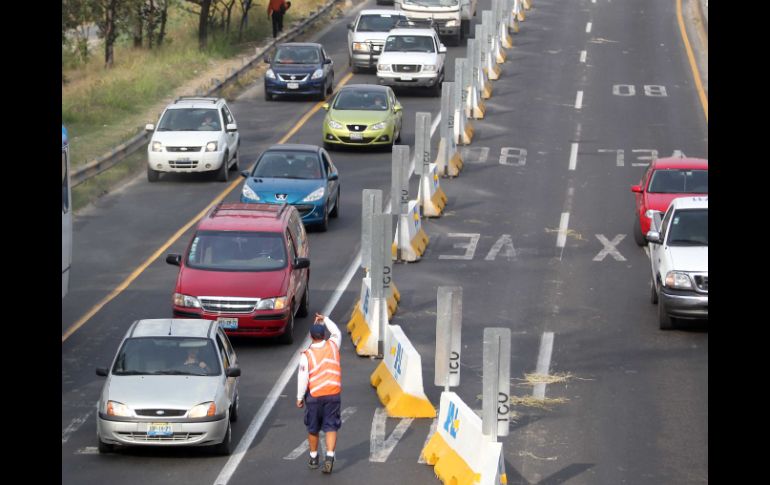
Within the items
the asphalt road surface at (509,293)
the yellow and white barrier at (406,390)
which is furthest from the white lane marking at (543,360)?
the yellow and white barrier at (406,390)

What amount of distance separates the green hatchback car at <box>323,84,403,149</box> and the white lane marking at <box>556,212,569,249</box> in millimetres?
6910

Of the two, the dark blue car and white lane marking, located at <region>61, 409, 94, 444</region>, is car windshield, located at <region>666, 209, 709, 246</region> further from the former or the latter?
the dark blue car

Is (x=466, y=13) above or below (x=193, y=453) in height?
below

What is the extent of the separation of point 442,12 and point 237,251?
3123cm

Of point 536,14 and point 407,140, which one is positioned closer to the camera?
point 407,140

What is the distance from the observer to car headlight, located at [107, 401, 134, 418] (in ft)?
53.1

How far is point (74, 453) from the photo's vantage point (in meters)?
16.7

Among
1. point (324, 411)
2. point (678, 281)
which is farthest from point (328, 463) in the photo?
point (678, 281)

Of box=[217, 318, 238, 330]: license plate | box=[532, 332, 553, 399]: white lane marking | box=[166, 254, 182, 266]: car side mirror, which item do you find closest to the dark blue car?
box=[166, 254, 182, 266]: car side mirror

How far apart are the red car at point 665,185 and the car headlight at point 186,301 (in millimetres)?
9887
